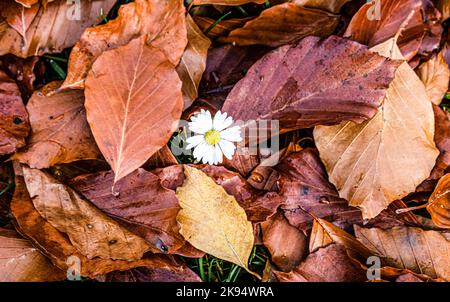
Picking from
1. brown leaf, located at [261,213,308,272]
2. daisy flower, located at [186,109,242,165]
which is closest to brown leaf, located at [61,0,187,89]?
daisy flower, located at [186,109,242,165]

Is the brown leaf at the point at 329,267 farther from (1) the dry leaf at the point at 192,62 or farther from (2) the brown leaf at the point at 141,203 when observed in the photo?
(1) the dry leaf at the point at 192,62

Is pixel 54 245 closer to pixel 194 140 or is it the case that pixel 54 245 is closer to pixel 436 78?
pixel 194 140

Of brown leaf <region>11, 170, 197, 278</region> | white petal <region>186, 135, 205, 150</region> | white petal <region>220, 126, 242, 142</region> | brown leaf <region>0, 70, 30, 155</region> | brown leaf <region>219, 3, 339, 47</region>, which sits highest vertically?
brown leaf <region>219, 3, 339, 47</region>

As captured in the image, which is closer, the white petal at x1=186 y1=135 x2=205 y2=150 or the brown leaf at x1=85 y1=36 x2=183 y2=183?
the brown leaf at x1=85 y1=36 x2=183 y2=183

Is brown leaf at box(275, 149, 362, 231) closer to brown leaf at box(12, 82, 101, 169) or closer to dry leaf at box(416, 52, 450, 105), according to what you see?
dry leaf at box(416, 52, 450, 105)

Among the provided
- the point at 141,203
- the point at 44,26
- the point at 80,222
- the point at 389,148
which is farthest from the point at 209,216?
the point at 44,26

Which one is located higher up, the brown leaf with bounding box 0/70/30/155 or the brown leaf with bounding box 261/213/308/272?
the brown leaf with bounding box 0/70/30/155
